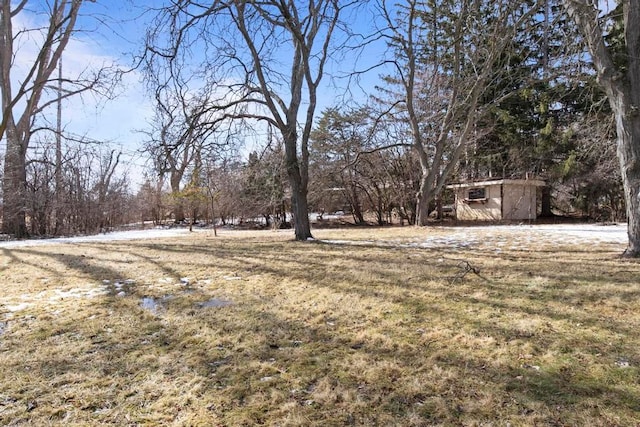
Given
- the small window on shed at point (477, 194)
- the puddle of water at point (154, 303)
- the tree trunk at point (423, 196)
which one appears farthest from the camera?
the small window on shed at point (477, 194)

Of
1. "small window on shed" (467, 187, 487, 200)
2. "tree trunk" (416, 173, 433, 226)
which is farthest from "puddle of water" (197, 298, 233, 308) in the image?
"small window on shed" (467, 187, 487, 200)

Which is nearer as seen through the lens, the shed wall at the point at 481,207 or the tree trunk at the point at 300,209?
the tree trunk at the point at 300,209

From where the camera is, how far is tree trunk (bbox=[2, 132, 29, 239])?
1355cm

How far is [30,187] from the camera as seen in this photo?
1465 centimetres

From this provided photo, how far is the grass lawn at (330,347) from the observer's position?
6.39 feet

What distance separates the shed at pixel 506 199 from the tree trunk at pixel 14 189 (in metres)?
20.3

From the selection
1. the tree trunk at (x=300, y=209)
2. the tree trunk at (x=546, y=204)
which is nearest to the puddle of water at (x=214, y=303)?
the tree trunk at (x=300, y=209)

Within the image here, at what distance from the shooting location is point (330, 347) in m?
2.75

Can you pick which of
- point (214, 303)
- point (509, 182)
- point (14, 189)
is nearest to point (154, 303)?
point (214, 303)

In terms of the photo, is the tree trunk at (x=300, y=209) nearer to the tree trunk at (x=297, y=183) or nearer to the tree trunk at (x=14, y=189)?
the tree trunk at (x=297, y=183)

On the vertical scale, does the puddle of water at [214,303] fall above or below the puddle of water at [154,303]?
below

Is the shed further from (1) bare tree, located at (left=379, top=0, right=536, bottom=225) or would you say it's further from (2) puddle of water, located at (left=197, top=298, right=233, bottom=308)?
(2) puddle of water, located at (left=197, top=298, right=233, bottom=308)

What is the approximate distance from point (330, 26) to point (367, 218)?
1811 cm

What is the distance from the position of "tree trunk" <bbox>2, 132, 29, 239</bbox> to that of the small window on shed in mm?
20342
